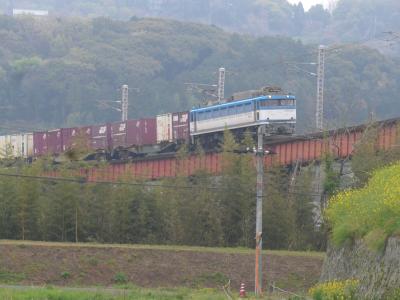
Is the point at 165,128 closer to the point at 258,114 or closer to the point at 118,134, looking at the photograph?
the point at 118,134

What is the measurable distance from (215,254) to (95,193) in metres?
11.0

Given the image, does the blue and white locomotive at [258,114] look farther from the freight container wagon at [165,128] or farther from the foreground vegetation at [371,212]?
the foreground vegetation at [371,212]

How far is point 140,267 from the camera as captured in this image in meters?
43.7

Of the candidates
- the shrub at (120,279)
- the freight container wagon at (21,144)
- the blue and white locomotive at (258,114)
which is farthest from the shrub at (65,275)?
the freight container wagon at (21,144)

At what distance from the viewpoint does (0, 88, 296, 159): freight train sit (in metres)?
57.9

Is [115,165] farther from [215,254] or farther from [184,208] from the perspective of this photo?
[215,254]

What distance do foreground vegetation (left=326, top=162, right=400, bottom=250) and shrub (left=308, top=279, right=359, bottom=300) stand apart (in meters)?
1.34

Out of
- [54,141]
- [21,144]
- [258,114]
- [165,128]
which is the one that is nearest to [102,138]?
[54,141]

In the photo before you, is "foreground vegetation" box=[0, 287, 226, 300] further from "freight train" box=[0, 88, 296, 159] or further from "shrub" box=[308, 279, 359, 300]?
"freight train" box=[0, 88, 296, 159]

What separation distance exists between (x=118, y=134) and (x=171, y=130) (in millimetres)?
4766

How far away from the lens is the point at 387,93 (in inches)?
5394

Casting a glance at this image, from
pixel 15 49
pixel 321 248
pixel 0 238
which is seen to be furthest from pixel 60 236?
pixel 15 49

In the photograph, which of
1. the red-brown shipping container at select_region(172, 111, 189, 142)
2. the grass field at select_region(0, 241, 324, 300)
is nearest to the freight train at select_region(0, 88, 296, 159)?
the red-brown shipping container at select_region(172, 111, 189, 142)

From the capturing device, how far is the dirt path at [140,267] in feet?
139
